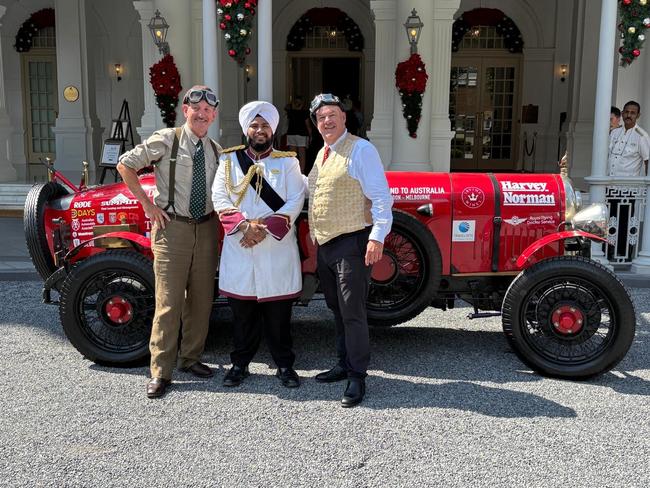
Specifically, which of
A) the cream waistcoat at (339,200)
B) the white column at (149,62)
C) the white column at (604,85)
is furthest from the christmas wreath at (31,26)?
the cream waistcoat at (339,200)

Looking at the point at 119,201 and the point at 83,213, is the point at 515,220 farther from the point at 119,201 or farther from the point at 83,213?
the point at 83,213

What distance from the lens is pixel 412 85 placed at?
36.0ft

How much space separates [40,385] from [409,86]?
8137 millimetres

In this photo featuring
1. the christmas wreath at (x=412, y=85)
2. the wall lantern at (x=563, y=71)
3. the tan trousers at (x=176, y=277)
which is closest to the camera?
the tan trousers at (x=176, y=277)

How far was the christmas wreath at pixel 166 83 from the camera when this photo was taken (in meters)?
11.0

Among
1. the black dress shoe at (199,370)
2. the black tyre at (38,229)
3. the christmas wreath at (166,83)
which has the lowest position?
the black dress shoe at (199,370)

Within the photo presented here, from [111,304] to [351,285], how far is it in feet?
5.68

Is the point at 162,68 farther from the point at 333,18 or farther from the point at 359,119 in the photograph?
the point at 333,18

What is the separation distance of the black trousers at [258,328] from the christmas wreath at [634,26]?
574 cm

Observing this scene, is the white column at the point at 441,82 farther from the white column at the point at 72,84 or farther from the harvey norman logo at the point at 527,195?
Result: the white column at the point at 72,84

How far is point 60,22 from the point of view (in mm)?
14758

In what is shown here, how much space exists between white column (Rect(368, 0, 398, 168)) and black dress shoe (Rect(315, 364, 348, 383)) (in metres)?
7.75

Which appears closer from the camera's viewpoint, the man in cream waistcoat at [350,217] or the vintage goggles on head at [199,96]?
the man in cream waistcoat at [350,217]

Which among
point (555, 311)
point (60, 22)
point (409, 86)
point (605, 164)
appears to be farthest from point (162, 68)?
point (555, 311)
